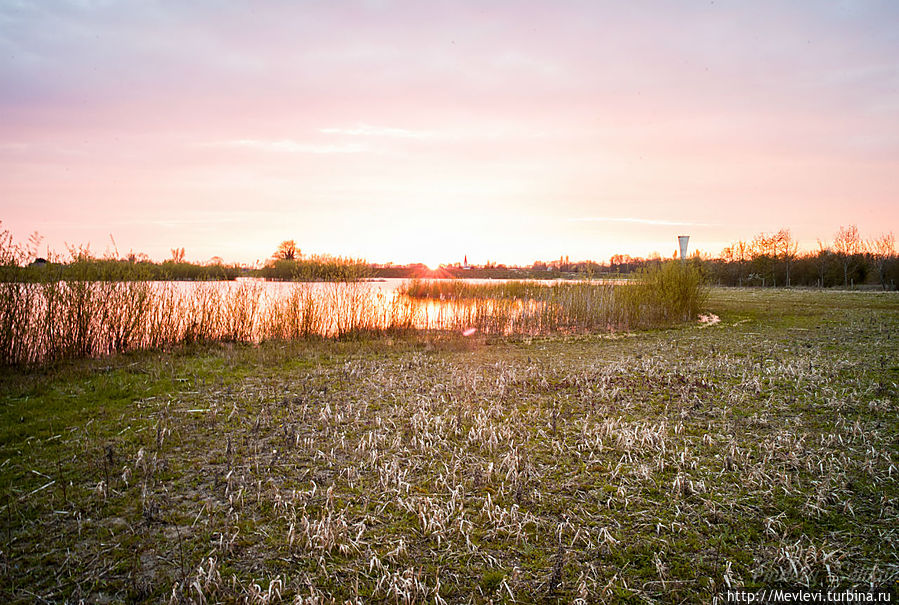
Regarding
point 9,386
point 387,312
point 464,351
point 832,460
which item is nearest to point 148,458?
point 9,386

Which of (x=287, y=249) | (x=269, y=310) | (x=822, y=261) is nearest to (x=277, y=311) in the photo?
(x=269, y=310)

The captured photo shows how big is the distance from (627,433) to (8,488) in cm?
512

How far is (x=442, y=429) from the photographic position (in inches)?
181

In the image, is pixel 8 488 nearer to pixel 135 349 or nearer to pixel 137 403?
pixel 137 403

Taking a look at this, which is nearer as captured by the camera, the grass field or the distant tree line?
the grass field

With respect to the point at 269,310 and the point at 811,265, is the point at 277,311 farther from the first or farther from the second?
the point at 811,265

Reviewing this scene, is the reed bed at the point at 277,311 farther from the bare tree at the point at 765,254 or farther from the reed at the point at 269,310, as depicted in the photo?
the bare tree at the point at 765,254

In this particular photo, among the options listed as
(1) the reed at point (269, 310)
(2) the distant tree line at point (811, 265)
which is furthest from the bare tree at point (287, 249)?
(2) the distant tree line at point (811, 265)

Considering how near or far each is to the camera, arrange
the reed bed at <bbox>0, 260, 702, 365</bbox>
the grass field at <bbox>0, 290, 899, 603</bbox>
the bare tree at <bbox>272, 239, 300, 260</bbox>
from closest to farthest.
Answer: the grass field at <bbox>0, 290, 899, 603</bbox> → the reed bed at <bbox>0, 260, 702, 365</bbox> → the bare tree at <bbox>272, 239, 300, 260</bbox>

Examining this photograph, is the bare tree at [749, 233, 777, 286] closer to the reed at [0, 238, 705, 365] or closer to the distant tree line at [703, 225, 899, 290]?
the distant tree line at [703, 225, 899, 290]

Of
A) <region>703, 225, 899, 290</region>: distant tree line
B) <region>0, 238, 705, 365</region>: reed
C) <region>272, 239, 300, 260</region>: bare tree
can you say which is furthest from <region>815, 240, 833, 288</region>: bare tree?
<region>272, 239, 300, 260</region>: bare tree

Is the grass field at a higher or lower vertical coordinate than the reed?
lower

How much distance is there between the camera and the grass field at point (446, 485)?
2480 mm

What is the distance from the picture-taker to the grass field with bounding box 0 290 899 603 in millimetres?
2480
